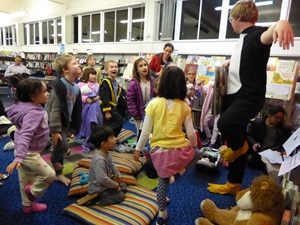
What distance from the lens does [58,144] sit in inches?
76.7

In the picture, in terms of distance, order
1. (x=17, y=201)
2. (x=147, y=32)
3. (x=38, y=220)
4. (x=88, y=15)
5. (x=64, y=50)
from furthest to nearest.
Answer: (x=64, y=50) → (x=88, y=15) → (x=147, y=32) → (x=17, y=201) → (x=38, y=220)

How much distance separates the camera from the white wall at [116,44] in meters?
4.83

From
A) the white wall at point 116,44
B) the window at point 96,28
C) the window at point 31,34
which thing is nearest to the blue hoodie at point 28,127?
the white wall at point 116,44

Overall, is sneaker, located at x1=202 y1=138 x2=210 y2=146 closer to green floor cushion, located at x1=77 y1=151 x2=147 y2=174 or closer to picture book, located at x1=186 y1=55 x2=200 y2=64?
green floor cushion, located at x1=77 y1=151 x2=147 y2=174

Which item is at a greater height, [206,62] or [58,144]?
[206,62]

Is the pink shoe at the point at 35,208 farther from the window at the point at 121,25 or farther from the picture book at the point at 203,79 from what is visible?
the window at the point at 121,25

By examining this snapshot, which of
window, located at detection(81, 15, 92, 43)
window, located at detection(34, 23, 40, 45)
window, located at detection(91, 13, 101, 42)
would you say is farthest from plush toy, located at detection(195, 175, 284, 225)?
window, located at detection(34, 23, 40, 45)

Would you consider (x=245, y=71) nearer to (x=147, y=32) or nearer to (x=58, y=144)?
(x=58, y=144)

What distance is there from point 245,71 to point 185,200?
1.22 m

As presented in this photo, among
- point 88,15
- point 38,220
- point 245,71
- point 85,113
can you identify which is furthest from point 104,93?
point 88,15

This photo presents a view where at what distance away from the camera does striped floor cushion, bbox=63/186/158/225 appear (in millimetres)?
1540

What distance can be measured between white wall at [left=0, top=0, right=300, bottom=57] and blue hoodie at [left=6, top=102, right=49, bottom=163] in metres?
4.32

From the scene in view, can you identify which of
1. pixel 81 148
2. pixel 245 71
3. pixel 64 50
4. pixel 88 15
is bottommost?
pixel 81 148

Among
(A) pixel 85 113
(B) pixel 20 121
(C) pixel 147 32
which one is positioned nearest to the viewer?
(B) pixel 20 121
